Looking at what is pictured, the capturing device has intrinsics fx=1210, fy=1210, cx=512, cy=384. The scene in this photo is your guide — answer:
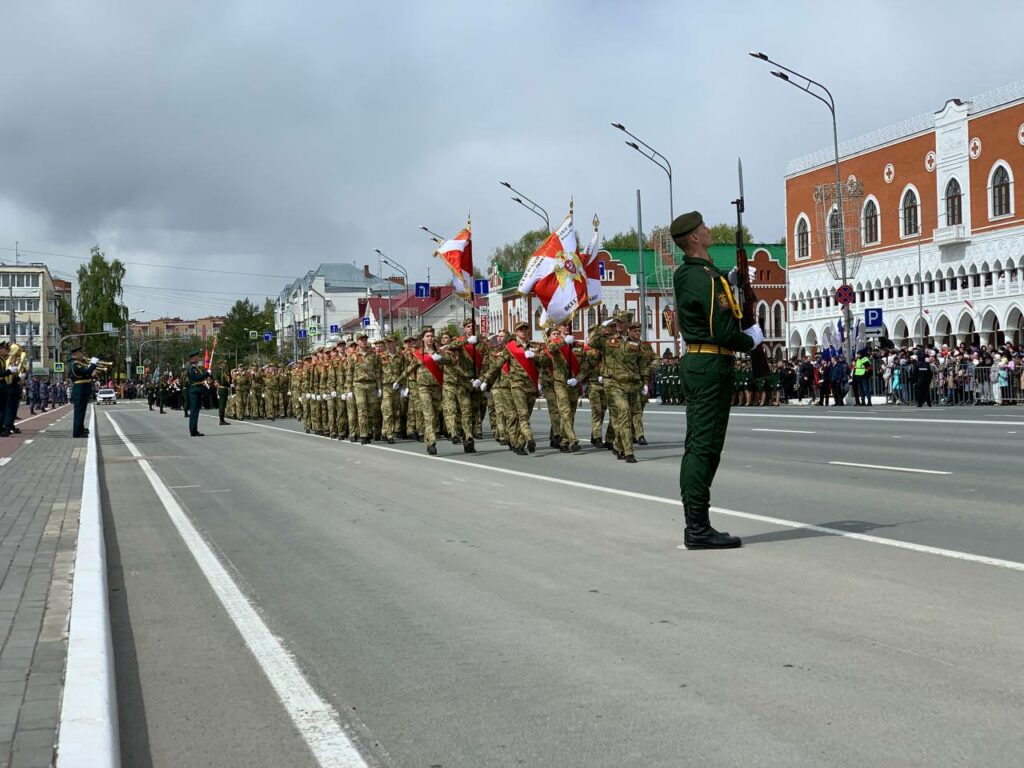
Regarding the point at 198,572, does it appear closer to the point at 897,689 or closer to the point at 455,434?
the point at 897,689

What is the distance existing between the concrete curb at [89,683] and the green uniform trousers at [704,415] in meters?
3.76

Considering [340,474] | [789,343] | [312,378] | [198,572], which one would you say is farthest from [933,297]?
[198,572]

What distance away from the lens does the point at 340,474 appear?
50.6 feet

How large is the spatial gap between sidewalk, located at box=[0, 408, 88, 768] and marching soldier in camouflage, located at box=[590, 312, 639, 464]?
6854mm

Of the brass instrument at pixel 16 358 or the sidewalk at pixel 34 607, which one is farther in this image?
the brass instrument at pixel 16 358

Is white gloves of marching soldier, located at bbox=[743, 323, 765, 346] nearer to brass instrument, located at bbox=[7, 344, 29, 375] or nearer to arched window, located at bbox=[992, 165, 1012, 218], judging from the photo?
brass instrument, located at bbox=[7, 344, 29, 375]

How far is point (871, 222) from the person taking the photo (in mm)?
67625

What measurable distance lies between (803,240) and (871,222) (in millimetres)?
7149

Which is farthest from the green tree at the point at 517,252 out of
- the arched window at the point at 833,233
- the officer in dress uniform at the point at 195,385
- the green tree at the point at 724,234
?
the officer in dress uniform at the point at 195,385

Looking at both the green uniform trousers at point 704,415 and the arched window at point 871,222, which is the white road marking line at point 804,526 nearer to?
the green uniform trousers at point 704,415

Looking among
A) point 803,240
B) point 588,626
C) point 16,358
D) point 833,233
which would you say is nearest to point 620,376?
point 588,626

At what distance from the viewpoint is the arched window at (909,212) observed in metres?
63.2

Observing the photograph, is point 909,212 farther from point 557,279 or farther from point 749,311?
point 749,311

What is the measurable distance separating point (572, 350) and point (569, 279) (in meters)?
4.09
